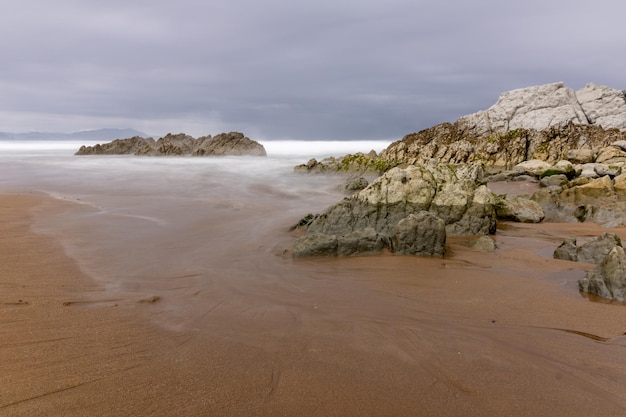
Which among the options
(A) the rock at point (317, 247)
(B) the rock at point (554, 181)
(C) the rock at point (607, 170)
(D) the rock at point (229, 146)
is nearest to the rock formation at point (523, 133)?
(C) the rock at point (607, 170)

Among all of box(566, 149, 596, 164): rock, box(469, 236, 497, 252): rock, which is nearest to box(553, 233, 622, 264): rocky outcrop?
box(469, 236, 497, 252): rock

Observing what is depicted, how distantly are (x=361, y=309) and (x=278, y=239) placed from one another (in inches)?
160

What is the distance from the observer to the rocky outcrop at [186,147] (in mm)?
48469

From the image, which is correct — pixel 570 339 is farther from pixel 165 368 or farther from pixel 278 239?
pixel 278 239

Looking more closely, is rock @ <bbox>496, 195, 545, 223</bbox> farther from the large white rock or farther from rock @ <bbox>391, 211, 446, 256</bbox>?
the large white rock

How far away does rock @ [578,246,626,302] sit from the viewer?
5008 mm

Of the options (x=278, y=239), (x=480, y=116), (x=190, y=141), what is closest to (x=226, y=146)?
(x=190, y=141)

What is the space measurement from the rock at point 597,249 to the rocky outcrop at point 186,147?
44.0m

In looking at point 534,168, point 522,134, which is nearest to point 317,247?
point 534,168

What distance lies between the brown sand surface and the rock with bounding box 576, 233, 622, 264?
1.22 ft

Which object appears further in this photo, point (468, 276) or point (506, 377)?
point (468, 276)

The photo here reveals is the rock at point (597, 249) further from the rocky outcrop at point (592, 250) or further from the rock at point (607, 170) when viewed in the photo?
the rock at point (607, 170)

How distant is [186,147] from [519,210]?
1803 inches

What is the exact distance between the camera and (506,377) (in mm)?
3305
